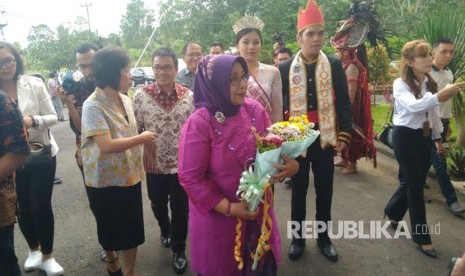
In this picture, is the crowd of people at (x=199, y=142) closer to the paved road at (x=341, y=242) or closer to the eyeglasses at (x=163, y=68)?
the eyeglasses at (x=163, y=68)

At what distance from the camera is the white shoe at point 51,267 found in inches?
124

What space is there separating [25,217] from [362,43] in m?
4.61

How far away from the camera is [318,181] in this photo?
10.6 ft

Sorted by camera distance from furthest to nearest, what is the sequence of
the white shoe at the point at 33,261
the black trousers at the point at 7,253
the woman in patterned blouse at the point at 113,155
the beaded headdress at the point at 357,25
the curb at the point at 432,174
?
the beaded headdress at the point at 357,25 < the curb at the point at 432,174 < the white shoe at the point at 33,261 < the woman in patterned blouse at the point at 113,155 < the black trousers at the point at 7,253

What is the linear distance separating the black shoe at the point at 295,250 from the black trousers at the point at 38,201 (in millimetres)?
2220

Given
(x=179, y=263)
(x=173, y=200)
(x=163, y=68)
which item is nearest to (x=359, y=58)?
(x=163, y=68)

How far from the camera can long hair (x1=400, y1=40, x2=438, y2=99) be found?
10.0 feet

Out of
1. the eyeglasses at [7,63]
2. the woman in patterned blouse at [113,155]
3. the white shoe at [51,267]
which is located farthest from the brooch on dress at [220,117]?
the white shoe at [51,267]

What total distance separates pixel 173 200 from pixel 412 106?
2.25 metres

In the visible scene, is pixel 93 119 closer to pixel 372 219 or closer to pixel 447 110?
pixel 372 219

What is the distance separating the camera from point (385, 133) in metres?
3.85

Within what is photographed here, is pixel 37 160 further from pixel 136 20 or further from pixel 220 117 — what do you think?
pixel 136 20

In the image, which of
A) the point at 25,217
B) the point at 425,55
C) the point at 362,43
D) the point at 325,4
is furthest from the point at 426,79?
the point at 325,4

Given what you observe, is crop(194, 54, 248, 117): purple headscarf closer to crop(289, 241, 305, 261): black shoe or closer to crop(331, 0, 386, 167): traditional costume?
crop(289, 241, 305, 261): black shoe
